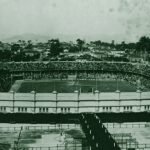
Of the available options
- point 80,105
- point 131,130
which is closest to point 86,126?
point 131,130

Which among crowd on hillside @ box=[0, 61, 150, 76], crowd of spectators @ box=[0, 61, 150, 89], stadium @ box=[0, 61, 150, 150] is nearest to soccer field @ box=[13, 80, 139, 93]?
stadium @ box=[0, 61, 150, 150]

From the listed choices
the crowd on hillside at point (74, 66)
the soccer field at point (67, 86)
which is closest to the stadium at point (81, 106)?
the soccer field at point (67, 86)

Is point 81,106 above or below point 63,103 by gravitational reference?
below

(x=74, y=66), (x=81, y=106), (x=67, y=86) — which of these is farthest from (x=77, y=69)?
(x=81, y=106)

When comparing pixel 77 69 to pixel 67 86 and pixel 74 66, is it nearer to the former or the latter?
pixel 74 66

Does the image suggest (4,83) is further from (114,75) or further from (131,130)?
(131,130)

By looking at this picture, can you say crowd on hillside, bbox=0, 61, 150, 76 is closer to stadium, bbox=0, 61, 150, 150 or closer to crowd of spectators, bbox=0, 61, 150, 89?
crowd of spectators, bbox=0, 61, 150, 89

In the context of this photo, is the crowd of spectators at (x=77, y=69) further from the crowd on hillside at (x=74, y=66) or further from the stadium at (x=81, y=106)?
the stadium at (x=81, y=106)
